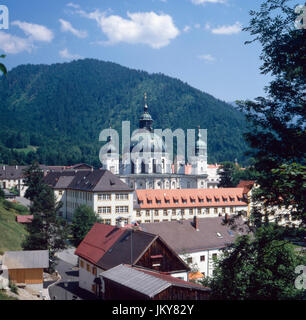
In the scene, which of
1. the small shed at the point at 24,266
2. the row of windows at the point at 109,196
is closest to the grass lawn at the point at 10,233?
the small shed at the point at 24,266

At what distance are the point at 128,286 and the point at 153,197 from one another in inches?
1922

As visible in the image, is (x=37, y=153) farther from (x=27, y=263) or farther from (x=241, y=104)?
(x=241, y=104)

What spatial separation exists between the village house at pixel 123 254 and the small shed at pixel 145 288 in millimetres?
5974

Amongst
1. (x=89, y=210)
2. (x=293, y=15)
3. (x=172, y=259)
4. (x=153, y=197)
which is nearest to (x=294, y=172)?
(x=293, y=15)

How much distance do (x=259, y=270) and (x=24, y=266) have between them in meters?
20.3

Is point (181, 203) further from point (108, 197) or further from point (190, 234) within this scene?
point (190, 234)

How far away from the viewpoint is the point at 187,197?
67.4 metres

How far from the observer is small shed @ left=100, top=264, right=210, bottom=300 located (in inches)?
592

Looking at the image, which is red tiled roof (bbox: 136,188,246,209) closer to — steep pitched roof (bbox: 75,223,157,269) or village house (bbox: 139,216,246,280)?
village house (bbox: 139,216,246,280)

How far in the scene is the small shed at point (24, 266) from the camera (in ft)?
93.9

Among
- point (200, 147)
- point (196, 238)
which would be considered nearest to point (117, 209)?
point (196, 238)

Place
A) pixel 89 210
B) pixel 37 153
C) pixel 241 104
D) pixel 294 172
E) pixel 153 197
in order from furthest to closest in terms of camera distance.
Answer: pixel 37 153, pixel 153 197, pixel 89 210, pixel 241 104, pixel 294 172

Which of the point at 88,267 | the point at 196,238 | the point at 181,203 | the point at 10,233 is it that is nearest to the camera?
the point at 88,267
